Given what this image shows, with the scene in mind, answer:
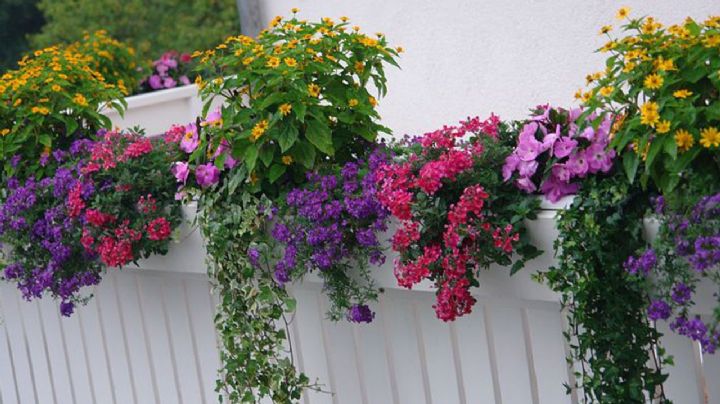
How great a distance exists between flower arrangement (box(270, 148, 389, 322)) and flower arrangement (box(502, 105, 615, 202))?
1.09ft

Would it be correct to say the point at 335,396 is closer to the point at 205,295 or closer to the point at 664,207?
the point at 205,295

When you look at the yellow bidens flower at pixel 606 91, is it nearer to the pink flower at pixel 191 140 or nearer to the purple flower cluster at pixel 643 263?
the purple flower cluster at pixel 643 263

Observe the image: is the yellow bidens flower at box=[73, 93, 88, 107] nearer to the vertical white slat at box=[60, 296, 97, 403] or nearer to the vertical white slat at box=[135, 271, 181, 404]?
the vertical white slat at box=[135, 271, 181, 404]

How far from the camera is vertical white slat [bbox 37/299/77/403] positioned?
11.6ft

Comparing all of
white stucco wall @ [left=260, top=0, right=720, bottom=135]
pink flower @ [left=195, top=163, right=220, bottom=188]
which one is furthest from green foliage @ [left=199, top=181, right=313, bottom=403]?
white stucco wall @ [left=260, top=0, right=720, bottom=135]

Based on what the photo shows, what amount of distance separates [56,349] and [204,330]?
851 mm

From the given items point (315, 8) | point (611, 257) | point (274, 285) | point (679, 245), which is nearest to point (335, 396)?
point (274, 285)

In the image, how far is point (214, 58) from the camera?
2.62 m

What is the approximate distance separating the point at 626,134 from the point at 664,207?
148mm

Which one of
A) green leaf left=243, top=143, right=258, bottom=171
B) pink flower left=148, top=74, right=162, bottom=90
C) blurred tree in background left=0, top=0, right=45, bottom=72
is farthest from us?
blurred tree in background left=0, top=0, right=45, bottom=72

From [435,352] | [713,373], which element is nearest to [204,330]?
[435,352]

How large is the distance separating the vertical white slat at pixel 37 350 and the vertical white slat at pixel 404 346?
1.62m

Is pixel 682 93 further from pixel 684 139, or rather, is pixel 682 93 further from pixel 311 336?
Result: pixel 311 336

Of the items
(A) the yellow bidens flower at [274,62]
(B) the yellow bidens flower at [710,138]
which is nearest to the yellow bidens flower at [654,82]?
(B) the yellow bidens flower at [710,138]
